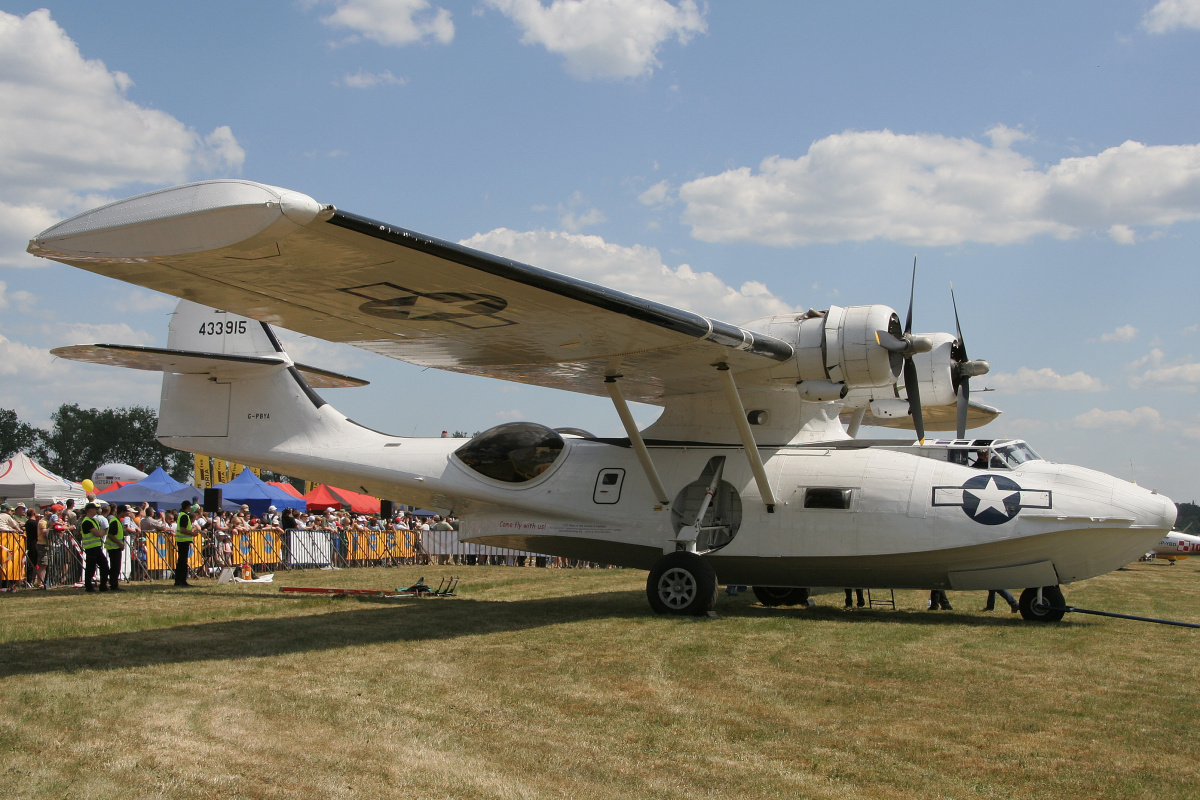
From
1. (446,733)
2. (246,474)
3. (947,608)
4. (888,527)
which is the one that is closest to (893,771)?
(446,733)

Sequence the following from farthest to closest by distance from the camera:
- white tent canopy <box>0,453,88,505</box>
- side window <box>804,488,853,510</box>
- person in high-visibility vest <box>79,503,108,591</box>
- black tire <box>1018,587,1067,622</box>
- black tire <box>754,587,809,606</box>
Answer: white tent canopy <box>0,453,88,505</box> < person in high-visibility vest <box>79,503,108,591</box> < black tire <box>754,587,809,606</box> < side window <box>804,488,853,510</box> < black tire <box>1018,587,1067,622</box>

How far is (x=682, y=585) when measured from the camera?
11766 millimetres

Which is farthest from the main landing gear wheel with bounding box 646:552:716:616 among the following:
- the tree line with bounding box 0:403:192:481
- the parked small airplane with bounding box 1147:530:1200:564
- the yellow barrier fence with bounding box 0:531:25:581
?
the tree line with bounding box 0:403:192:481

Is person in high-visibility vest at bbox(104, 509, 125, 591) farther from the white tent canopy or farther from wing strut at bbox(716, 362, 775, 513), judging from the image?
the white tent canopy

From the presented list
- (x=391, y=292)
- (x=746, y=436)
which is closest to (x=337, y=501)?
(x=746, y=436)

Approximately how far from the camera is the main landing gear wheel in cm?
1155

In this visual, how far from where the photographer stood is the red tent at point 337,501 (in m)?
35.3

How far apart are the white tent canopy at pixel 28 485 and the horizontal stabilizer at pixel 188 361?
20059 millimetres

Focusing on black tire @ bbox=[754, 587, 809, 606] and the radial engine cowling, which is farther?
black tire @ bbox=[754, 587, 809, 606]

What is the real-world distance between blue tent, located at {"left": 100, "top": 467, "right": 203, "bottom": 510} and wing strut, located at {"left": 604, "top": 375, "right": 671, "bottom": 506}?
20.8m

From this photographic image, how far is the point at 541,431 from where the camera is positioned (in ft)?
46.2

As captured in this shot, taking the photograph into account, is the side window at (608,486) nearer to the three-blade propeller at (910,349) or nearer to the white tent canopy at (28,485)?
the three-blade propeller at (910,349)

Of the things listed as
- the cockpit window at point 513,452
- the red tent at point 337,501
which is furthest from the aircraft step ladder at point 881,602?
the red tent at point 337,501

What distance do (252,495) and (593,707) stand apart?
25.9m
